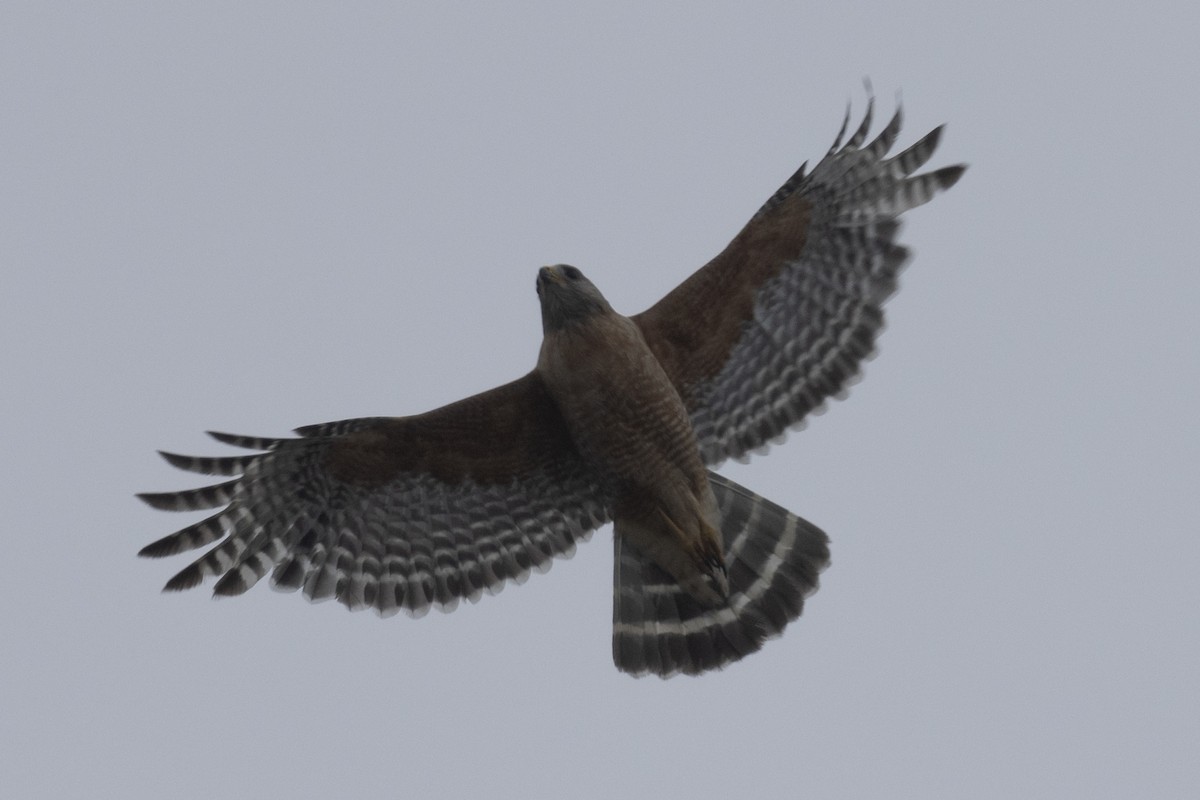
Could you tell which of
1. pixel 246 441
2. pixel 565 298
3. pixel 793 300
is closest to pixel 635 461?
pixel 565 298

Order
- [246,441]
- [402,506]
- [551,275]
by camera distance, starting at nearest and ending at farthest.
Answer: [246,441]
[551,275]
[402,506]

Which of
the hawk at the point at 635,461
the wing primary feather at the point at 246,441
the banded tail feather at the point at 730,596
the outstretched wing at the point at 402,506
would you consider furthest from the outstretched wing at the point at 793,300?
the wing primary feather at the point at 246,441

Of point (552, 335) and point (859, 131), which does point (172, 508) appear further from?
point (859, 131)

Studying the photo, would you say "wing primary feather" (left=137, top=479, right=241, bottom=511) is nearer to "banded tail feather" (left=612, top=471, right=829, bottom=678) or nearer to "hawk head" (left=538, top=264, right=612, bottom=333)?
"hawk head" (left=538, top=264, right=612, bottom=333)

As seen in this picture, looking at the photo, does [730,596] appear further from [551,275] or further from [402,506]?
[551,275]

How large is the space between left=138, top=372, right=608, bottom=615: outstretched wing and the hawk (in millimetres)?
13

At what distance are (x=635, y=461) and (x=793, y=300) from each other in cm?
142

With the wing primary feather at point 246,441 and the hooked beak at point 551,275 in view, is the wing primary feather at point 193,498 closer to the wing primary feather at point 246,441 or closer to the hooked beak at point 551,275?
the wing primary feather at point 246,441

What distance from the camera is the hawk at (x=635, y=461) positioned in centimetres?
943

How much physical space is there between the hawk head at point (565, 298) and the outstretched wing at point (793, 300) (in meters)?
0.37

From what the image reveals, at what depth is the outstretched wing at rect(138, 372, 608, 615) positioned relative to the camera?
31.0 feet

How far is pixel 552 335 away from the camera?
374 inches

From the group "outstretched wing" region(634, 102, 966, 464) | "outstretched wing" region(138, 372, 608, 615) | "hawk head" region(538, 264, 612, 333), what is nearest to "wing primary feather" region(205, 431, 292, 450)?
"outstretched wing" region(138, 372, 608, 615)

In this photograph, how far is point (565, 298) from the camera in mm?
9477
